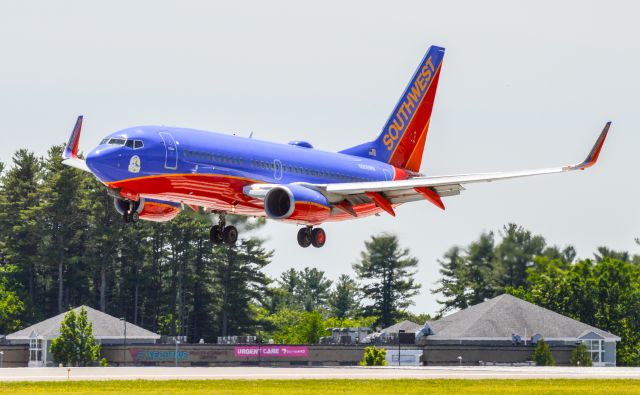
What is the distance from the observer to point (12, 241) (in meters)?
180

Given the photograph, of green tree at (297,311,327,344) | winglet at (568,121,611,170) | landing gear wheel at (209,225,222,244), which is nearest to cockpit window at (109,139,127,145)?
landing gear wheel at (209,225,222,244)

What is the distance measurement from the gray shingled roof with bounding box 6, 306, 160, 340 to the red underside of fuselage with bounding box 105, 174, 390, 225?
63.0 meters

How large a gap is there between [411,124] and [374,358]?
91.0 ft

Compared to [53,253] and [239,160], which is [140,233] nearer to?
[53,253]

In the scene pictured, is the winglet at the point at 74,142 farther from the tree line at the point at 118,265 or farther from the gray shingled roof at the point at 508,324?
the tree line at the point at 118,265

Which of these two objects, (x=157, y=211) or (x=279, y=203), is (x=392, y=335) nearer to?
(x=279, y=203)

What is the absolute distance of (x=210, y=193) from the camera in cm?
7888

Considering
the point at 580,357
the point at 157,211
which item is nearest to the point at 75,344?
the point at 580,357

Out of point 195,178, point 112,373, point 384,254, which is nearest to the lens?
point 195,178

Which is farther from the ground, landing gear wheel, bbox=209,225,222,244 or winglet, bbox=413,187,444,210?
winglet, bbox=413,187,444,210

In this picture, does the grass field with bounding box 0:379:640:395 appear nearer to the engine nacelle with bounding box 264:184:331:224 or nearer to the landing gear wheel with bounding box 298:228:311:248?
the engine nacelle with bounding box 264:184:331:224

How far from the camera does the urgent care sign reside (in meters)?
133

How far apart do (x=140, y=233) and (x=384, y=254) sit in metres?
35.1

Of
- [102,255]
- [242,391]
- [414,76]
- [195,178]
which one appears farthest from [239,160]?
[102,255]
